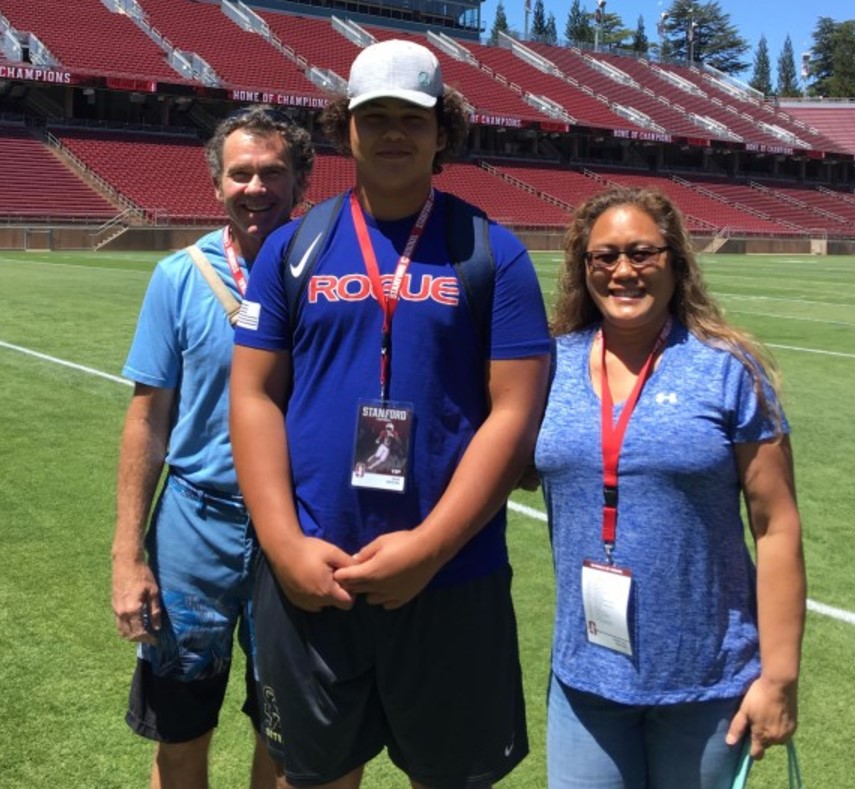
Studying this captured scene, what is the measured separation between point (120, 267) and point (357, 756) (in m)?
23.6

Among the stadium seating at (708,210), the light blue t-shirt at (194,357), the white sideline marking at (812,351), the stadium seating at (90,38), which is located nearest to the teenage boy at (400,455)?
the light blue t-shirt at (194,357)

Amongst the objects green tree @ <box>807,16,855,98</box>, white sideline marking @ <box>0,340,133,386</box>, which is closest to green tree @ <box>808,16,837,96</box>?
green tree @ <box>807,16,855,98</box>

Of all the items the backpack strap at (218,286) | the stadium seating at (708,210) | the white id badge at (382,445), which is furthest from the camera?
the stadium seating at (708,210)

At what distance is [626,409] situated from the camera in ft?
7.32

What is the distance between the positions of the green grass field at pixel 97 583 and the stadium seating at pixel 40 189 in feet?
77.2

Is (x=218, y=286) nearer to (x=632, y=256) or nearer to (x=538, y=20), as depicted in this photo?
(x=632, y=256)

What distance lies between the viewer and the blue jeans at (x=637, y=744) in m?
2.21

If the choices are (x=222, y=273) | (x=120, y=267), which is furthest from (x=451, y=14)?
(x=222, y=273)

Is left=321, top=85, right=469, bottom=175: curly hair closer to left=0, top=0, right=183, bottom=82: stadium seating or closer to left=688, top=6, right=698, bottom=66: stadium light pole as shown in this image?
left=0, top=0, right=183, bottom=82: stadium seating

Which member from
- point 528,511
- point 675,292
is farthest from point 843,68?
point 675,292

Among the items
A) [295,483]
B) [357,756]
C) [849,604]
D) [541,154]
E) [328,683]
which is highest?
[541,154]

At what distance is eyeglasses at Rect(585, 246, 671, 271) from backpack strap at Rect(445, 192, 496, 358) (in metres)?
0.28

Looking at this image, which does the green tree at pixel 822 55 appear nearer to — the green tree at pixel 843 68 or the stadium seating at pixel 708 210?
the green tree at pixel 843 68

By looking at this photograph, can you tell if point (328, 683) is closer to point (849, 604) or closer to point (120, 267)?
point (849, 604)
